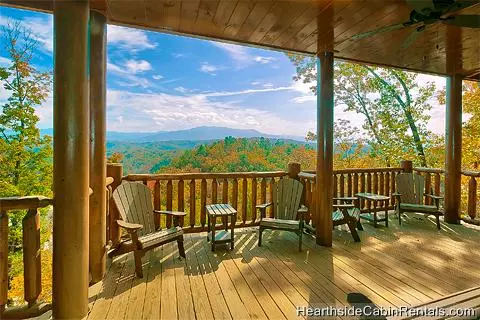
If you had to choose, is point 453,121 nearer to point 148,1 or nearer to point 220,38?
point 220,38

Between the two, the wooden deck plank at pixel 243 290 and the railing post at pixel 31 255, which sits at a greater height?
the railing post at pixel 31 255

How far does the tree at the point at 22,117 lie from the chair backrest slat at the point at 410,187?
10.6 metres

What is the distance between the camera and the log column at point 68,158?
1855 millimetres

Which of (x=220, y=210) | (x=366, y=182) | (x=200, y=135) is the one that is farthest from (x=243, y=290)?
(x=200, y=135)

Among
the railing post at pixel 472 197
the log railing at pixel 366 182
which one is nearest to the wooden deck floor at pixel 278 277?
the railing post at pixel 472 197

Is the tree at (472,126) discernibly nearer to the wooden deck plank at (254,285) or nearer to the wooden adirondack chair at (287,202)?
the wooden adirondack chair at (287,202)

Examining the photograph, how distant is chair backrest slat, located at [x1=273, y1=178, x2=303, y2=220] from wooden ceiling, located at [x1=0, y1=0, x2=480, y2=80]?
1916 millimetres

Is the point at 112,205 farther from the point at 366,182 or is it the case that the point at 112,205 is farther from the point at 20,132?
the point at 20,132

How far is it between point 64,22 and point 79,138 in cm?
84

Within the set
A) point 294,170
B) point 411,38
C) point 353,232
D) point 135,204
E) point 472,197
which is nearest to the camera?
point 411,38

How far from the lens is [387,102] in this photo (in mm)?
10383

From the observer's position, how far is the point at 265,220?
135 inches

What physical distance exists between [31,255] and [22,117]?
29.3 feet

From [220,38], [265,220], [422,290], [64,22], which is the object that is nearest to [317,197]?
[265,220]
